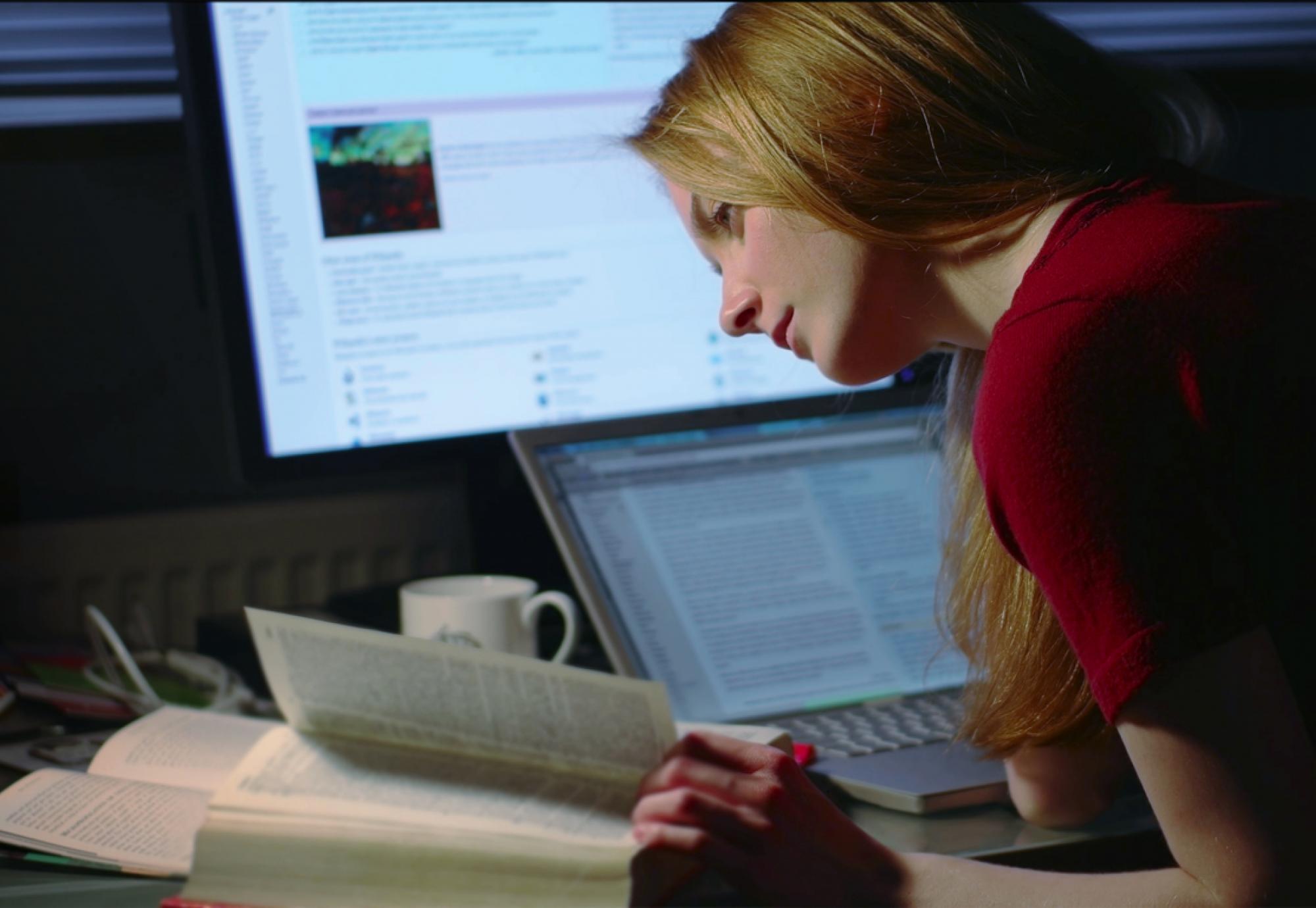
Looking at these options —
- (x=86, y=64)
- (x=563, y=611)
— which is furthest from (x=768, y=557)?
(x=86, y=64)

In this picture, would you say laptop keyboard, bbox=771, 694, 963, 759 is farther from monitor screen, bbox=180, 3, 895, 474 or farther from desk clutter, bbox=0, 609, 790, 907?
monitor screen, bbox=180, 3, 895, 474

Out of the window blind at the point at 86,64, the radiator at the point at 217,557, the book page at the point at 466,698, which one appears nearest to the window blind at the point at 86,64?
the window blind at the point at 86,64

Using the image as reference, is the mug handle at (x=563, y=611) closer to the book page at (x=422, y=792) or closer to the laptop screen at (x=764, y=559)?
the laptop screen at (x=764, y=559)

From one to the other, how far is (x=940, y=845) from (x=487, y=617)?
1.07 feet

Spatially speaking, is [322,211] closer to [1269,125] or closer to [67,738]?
[67,738]

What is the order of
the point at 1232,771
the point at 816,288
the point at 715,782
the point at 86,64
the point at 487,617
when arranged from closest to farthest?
the point at 1232,771, the point at 715,782, the point at 816,288, the point at 487,617, the point at 86,64

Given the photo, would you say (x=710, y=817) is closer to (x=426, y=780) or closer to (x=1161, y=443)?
(x=426, y=780)

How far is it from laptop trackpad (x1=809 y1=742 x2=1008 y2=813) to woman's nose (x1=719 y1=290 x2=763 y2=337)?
25 cm

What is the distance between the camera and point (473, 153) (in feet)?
3.12

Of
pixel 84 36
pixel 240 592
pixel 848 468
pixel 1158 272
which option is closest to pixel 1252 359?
pixel 1158 272

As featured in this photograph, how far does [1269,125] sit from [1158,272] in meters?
1.04

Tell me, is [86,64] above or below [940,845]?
above

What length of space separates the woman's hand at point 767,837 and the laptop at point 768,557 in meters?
0.16

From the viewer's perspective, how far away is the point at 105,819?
0.62 meters
